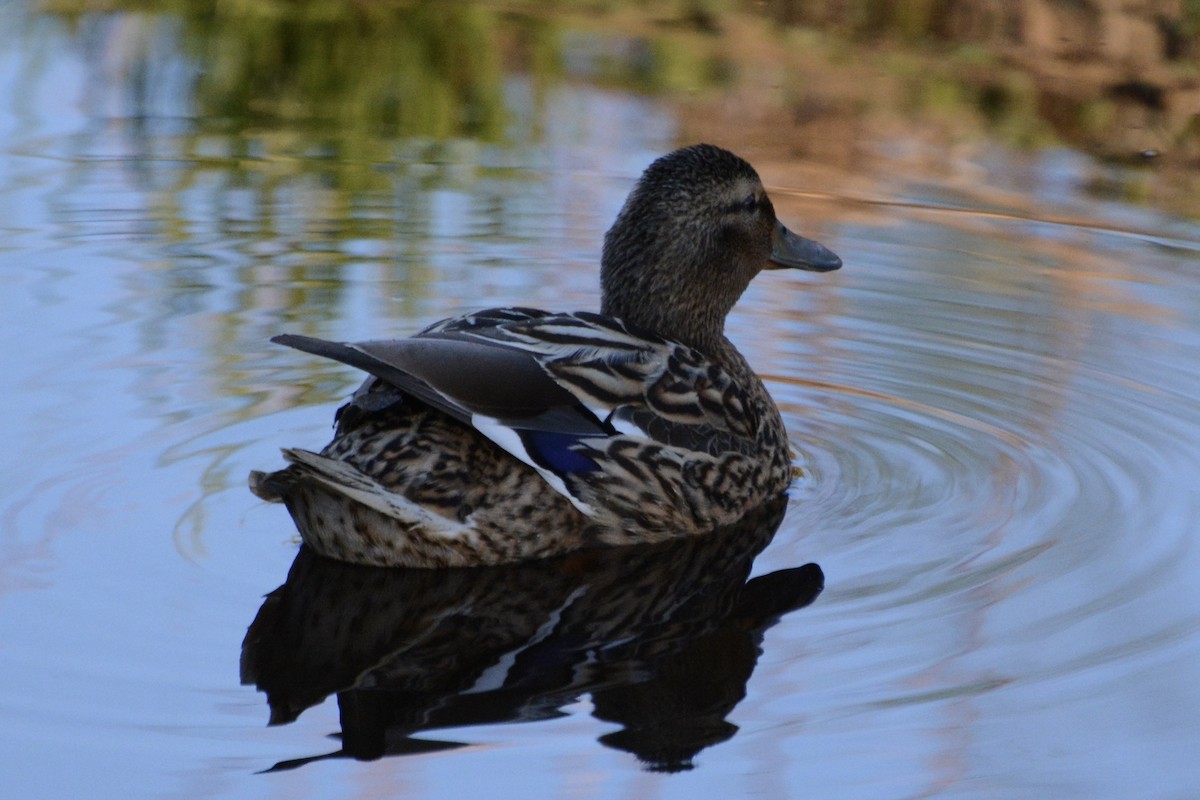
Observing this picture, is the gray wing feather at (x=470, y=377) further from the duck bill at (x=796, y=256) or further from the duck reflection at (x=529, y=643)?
the duck bill at (x=796, y=256)

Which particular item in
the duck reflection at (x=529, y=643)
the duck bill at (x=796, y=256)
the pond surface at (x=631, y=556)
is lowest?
the duck reflection at (x=529, y=643)

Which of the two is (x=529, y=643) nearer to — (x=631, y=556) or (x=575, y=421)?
Result: (x=631, y=556)

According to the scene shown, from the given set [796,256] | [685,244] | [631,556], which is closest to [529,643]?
[631,556]

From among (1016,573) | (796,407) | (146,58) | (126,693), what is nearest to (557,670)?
(126,693)

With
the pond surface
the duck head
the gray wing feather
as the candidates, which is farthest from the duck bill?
the gray wing feather

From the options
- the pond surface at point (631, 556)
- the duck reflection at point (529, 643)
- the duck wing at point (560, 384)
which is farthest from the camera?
the duck wing at point (560, 384)

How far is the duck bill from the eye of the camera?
23.6 feet

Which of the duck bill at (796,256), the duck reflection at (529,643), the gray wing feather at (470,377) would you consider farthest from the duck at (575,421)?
the duck bill at (796,256)

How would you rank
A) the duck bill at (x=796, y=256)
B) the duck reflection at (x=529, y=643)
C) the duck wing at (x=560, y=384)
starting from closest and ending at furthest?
the duck reflection at (x=529, y=643), the duck wing at (x=560, y=384), the duck bill at (x=796, y=256)

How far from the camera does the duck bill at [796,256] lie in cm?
720

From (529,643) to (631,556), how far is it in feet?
3.04

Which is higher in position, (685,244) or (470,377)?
(685,244)

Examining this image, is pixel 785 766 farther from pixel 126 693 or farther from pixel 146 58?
pixel 146 58

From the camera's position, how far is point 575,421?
19.3 feet
